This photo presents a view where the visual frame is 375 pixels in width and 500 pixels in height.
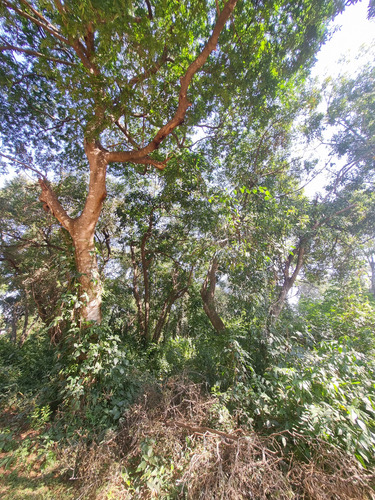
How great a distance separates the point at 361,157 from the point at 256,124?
5.28 meters

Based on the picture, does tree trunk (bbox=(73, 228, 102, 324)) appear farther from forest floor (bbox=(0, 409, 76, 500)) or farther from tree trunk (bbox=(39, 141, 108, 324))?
forest floor (bbox=(0, 409, 76, 500))

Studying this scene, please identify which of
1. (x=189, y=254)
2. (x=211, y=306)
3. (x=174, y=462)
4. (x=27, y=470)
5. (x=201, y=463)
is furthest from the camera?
(x=211, y=306)

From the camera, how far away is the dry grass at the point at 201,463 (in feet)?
5.90

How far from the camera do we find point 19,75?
15.7 ft

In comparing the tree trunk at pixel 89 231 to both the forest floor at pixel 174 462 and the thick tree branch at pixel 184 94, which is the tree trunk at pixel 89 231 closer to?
the thick tree branch at pixel 184 94

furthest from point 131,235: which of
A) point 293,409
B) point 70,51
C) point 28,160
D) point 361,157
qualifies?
point 361,157

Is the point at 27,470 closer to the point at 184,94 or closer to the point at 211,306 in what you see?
the point at 211,306

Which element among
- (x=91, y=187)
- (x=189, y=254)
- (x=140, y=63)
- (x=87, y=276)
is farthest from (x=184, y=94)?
(x=87, y=276)

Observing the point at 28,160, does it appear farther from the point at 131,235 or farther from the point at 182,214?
the point at 182,214

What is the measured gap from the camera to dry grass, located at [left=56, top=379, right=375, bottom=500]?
1800 mm

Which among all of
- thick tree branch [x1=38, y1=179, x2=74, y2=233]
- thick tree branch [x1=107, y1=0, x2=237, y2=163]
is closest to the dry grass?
thick tree branch [x1=38, y1=179, x2=74, y2=233]

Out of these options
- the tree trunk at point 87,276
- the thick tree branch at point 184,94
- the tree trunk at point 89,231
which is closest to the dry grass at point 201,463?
the tree trunk at point 87,276

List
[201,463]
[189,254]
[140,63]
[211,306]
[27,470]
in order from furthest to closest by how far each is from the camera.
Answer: [211,306], [189,254], [140,63], [27,470], [201,463]

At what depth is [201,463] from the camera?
208cm
